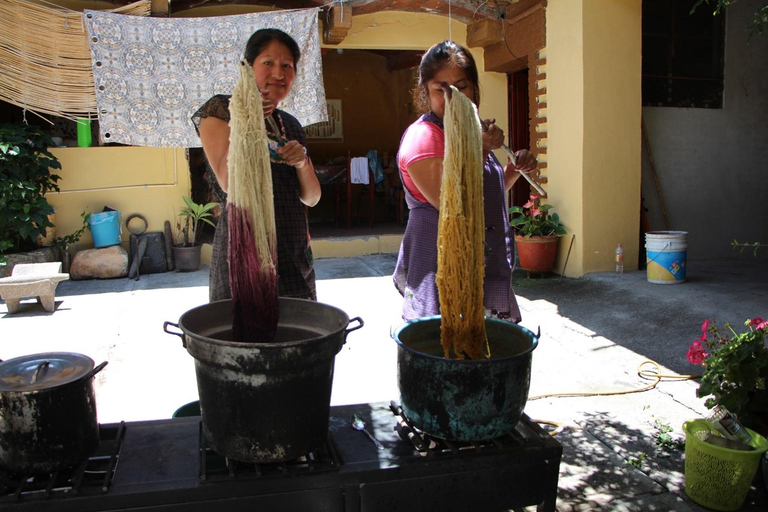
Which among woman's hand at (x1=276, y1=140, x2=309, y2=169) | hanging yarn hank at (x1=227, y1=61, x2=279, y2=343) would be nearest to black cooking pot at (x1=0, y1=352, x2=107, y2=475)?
hanging yarn hank at (x1=227, y1=61, x2=279, y2=343)

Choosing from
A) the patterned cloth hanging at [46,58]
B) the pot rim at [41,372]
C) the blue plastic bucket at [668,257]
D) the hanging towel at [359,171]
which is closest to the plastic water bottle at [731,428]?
the pot rim at [41,372]

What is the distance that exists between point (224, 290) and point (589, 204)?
485cm

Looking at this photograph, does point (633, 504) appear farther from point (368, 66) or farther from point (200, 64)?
point (368, 66)

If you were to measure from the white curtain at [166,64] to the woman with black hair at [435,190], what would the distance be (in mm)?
4620

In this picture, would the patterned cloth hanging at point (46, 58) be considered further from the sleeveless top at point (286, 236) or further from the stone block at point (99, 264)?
the sleeveless top at point (286, 236)

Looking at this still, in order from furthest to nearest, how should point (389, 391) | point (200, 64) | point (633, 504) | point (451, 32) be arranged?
point (451, 32) < point (200, 64) < point (389, 391) < point (633, 504)

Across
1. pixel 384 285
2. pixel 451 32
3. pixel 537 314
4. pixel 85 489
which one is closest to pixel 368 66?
pixel 451 32

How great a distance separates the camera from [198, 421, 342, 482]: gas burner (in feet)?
5.59

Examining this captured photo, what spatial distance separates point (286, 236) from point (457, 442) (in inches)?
38.3

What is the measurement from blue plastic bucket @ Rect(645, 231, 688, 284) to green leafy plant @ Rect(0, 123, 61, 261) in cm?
604

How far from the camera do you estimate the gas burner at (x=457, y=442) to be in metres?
1.84

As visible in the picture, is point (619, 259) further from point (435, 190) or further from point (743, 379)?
point (435, 190)

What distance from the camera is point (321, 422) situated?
177 cm

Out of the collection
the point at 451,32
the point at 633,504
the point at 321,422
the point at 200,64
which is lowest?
the point at 633,504
